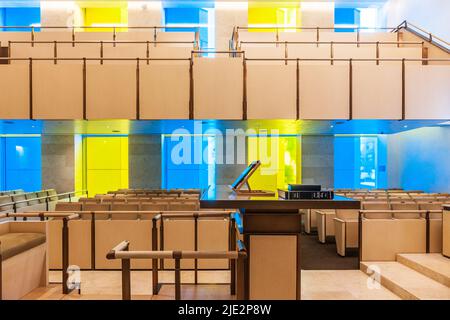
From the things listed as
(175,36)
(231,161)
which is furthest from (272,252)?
(175,36)

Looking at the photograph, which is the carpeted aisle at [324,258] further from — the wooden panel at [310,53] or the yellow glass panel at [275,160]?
the wooden panel at [310,53]

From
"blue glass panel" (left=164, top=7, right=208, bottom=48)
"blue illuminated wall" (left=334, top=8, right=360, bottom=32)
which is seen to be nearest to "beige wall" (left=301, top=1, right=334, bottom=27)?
"blue illuminated wall" (left=334, top=8, right=360, bottom=32)

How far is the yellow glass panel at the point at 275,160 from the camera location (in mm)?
13984

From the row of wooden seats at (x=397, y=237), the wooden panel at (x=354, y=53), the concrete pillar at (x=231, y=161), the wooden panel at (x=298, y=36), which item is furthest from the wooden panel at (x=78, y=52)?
the row of wooden seats at (x=397, y=237)

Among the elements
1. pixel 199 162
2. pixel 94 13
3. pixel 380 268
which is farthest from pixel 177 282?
pixel 94 13

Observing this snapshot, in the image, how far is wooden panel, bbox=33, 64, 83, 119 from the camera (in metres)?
8.66

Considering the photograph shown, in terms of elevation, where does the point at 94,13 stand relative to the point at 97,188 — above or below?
above

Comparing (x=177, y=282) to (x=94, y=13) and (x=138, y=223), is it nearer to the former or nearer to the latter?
(x=138, y=223)

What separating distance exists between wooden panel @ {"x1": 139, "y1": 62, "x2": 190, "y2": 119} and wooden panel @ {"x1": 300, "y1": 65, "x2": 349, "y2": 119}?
300 cm

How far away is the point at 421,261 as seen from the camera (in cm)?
516

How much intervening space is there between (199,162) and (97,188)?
4688 mm

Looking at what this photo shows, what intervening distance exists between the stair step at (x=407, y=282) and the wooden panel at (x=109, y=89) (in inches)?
259

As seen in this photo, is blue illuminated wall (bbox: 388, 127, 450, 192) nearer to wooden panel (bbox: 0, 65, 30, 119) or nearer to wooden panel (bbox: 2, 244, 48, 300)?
wooden panel (bbox: 2, 244, 48, 300)

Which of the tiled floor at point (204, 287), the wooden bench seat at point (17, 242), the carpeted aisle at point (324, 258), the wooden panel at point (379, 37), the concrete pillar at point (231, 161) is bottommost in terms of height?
the carpeted aisle at point (324, 258)
